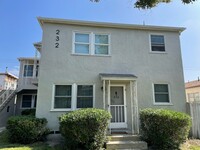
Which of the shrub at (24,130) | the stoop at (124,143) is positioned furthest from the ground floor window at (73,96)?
the stoop at (124,143)

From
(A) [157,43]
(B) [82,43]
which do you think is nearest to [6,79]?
(B) [82,43]

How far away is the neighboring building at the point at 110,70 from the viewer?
10203 millimetres

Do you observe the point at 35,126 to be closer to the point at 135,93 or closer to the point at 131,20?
the point at 135,93

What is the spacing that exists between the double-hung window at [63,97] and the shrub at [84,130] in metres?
2.41

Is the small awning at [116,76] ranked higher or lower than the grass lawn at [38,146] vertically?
higher

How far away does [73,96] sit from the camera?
10.3 meters

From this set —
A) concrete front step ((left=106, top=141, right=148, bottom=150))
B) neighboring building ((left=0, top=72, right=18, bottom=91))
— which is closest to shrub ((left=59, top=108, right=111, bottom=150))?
concrete front step ((left=106, top=141, right=148, bottom=150))

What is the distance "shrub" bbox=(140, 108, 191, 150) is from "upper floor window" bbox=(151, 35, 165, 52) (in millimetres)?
5225

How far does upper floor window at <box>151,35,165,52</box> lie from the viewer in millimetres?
11883

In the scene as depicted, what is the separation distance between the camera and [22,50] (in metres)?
25.7

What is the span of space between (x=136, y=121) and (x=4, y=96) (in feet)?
45.1

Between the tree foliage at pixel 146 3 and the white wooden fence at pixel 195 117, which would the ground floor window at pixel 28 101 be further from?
the tree foliage at pixel 146 3

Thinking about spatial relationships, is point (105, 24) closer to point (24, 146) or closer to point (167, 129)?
point (167, 129)

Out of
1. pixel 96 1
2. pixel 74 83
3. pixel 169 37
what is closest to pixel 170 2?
pixel 96 1
